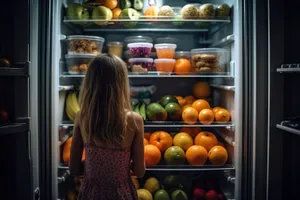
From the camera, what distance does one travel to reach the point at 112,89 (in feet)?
6.23

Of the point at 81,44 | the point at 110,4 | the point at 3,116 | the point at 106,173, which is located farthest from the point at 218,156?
the point at 3,116

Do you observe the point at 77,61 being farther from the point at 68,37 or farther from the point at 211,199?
the point at 211,199

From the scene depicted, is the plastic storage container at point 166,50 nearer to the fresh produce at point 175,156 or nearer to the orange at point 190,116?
the orange at point 190,116

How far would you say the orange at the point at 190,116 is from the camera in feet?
8.80

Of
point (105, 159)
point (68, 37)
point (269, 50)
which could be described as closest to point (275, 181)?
point (269, 50)

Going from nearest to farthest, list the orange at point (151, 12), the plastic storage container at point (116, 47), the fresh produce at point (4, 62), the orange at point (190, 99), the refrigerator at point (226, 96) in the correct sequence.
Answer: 1. the fresh produce at point (4, 62)
2. the refrigerator at point (226, 96)
3. the orange at point (151, 12)
4. the plastic storage container at point (116, 47)
5. the orange at point (190, 99)

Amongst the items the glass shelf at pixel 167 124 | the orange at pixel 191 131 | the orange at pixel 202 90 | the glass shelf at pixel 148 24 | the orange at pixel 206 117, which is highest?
the glass shelf at pixel 148 24

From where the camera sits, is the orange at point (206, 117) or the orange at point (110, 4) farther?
the orange at point (110, 4)

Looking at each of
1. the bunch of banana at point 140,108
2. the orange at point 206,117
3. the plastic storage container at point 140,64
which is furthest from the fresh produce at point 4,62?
the orange at point 206,117

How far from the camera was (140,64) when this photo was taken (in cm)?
275

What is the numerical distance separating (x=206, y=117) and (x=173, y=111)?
0.24m

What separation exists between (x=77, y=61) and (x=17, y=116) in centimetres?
85

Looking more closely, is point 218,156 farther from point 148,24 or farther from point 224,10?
point 148,24

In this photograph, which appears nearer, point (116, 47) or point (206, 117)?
point (206, 117)
